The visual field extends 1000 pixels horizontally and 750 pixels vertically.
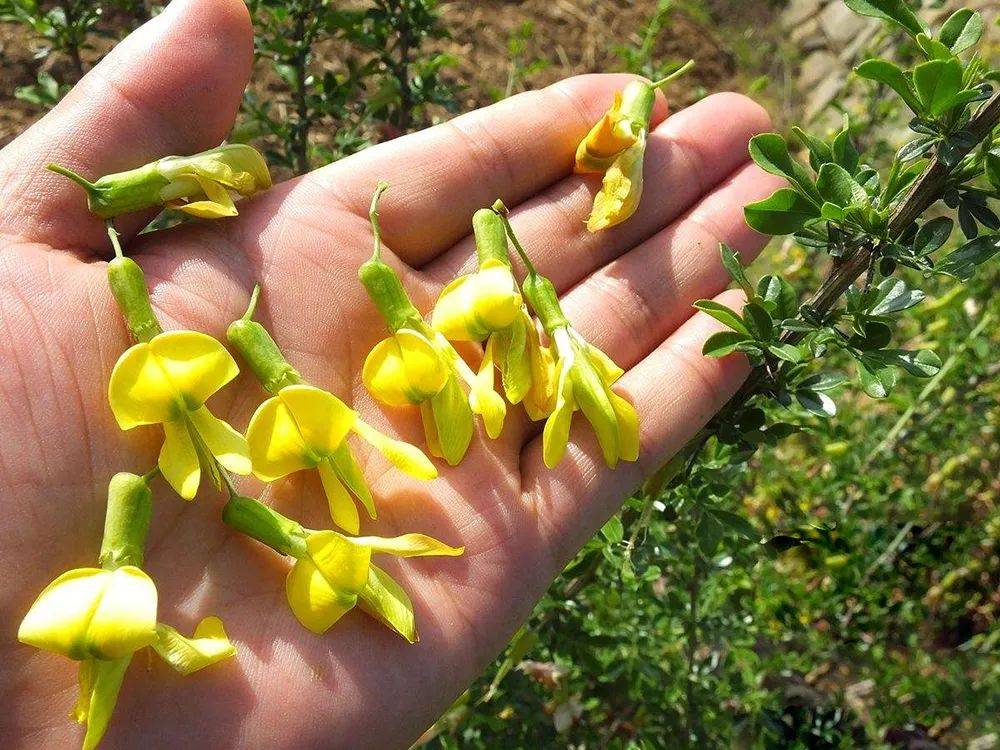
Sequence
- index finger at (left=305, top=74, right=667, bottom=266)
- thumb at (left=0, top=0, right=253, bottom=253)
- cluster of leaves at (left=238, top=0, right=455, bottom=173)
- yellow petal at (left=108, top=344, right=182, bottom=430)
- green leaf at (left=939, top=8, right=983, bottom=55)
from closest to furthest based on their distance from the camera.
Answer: green leaf at (left=939, top=8, right=983, bottom=55) < yellow petal at (left=108, top=344, right=182, bottom=430) < thumb at (left=0, top=0, right=253, bottom=253) < index finger at (left=305, top=74, right=667, bottom=266) < cluster of leaves at (left=238, top=0, right=455, bottom=173)

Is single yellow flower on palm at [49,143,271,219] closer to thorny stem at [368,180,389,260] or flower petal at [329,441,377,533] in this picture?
thorny stem at [368,180,389,260]

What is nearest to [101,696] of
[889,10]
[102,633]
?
[102,633]

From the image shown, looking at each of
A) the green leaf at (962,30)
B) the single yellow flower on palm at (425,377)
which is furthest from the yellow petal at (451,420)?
the green leaf at (962,30)

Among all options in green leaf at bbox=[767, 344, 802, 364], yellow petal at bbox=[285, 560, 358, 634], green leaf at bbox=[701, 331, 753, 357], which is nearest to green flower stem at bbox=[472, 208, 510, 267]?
green leaf at bbox=[701, 331, 753, 357]

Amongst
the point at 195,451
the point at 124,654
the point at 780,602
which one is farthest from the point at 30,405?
the point at 780,602

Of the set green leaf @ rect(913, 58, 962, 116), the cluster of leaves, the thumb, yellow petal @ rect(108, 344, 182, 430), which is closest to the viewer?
green leaf @ rect(913, 58, 962, 116)

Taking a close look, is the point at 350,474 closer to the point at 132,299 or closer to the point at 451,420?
the point at 451,420

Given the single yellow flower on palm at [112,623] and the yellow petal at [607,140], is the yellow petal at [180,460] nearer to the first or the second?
the single yellow flower on palm at [112,623]

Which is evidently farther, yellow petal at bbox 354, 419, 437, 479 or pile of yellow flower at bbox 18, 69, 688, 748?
yellow petal at bbox 354, 419, 437, 479
